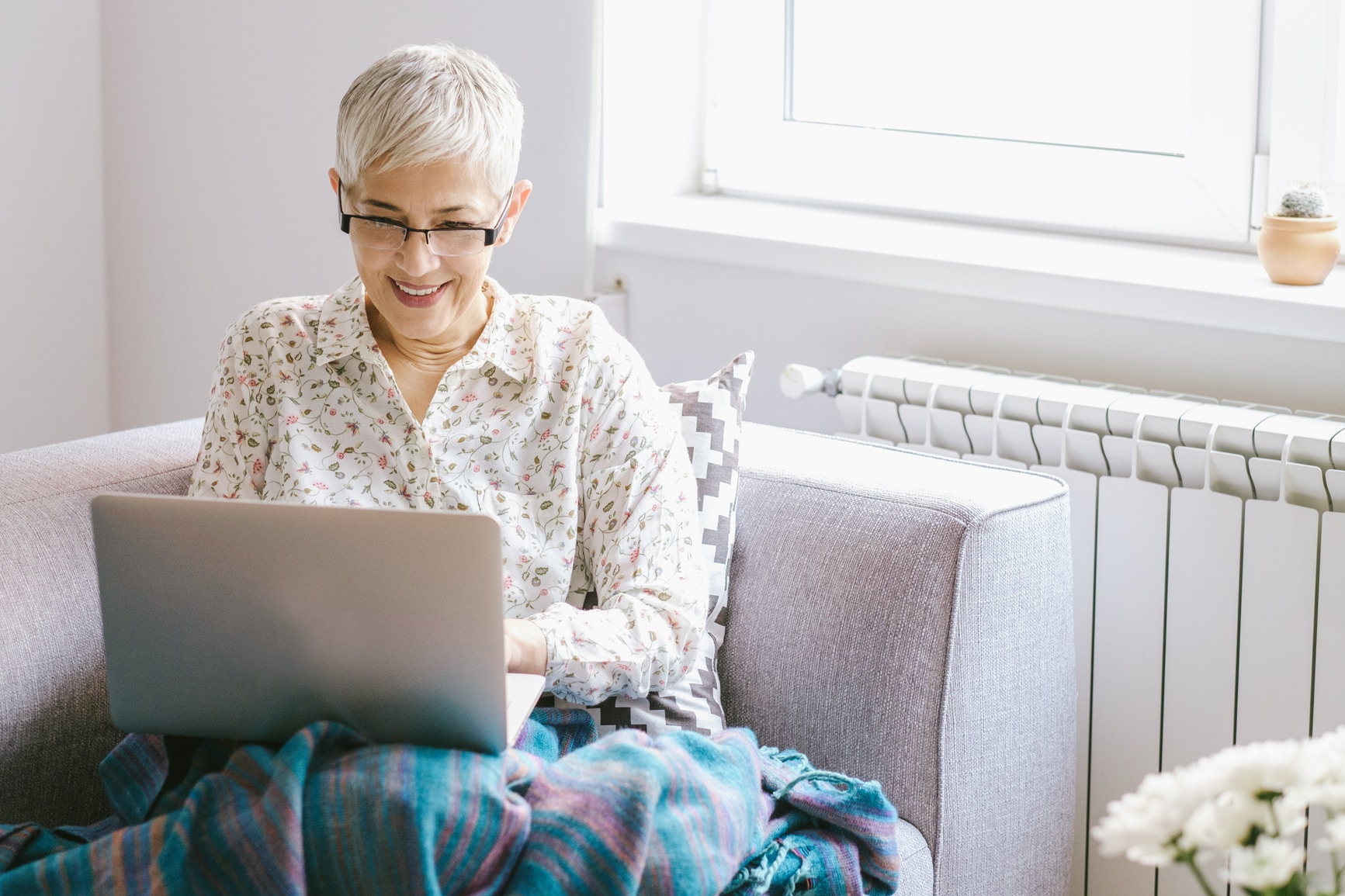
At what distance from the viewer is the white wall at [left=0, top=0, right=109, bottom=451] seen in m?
2.71

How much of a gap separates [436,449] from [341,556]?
0.44m

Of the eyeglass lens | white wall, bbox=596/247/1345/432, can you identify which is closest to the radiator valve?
white wall, bbox=596/247/1345/432

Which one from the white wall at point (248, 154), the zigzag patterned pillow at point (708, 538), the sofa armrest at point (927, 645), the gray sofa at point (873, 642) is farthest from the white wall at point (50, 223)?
the sofa armrest at point (927, 645)

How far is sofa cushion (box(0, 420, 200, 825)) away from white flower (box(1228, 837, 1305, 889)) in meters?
1.14

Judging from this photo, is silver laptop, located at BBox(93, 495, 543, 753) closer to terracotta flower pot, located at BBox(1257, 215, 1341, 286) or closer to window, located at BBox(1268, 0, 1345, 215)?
terracotta flower pot, located at BBox(1257, 215, 1341, 286)

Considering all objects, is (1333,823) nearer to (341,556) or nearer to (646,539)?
(341,556)

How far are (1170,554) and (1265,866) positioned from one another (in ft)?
3.82

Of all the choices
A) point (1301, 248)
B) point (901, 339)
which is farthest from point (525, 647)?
point (1301, 248)

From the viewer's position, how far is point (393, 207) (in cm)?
148

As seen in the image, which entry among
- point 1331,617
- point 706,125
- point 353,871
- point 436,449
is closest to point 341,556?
point 353,871

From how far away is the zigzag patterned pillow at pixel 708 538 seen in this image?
1.49m

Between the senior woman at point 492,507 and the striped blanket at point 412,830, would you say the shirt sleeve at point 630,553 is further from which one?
the striped blanket at point 412,830

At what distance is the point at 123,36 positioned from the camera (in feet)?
9.16

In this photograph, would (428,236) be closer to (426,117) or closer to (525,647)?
(426,117)
